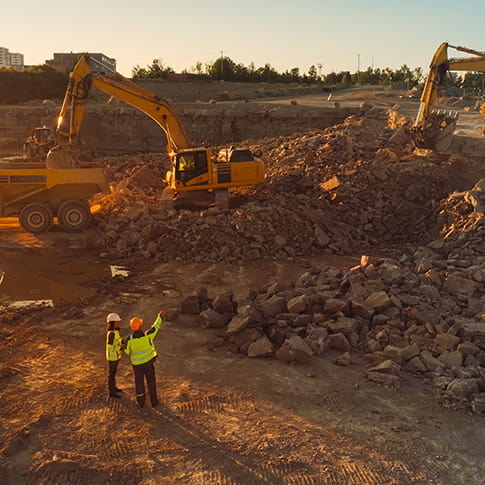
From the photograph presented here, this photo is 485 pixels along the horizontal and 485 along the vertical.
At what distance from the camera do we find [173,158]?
14.3 meters

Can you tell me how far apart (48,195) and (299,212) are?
691 centimetres

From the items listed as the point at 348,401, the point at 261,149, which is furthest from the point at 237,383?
the point at 261,149

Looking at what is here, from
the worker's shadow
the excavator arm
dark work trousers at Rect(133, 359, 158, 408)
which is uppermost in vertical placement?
the excavator arm

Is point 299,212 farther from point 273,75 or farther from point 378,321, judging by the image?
point 273,75

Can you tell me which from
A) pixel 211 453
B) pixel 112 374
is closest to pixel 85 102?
pixel 112 374

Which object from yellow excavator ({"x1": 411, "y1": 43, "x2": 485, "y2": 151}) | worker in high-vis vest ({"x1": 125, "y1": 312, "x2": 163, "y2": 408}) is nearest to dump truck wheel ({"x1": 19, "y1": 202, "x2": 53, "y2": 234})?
worker in high-vis vest ({"x1": 125, "y1": 312, "x2": 163, "y2": 408})

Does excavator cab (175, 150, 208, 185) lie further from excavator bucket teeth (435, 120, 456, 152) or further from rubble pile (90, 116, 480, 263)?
excavator bucket teeth (435, 120, 456, 152)

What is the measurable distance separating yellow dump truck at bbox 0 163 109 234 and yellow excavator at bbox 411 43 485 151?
1120 cm

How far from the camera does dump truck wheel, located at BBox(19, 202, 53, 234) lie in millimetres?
13680

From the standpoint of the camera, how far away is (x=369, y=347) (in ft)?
25.5

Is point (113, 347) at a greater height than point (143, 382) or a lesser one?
greater

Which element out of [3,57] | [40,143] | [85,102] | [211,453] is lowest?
[211,453]

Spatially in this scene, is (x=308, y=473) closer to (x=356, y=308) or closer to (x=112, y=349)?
(x=112, y=349)

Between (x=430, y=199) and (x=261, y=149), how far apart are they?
7849mm
